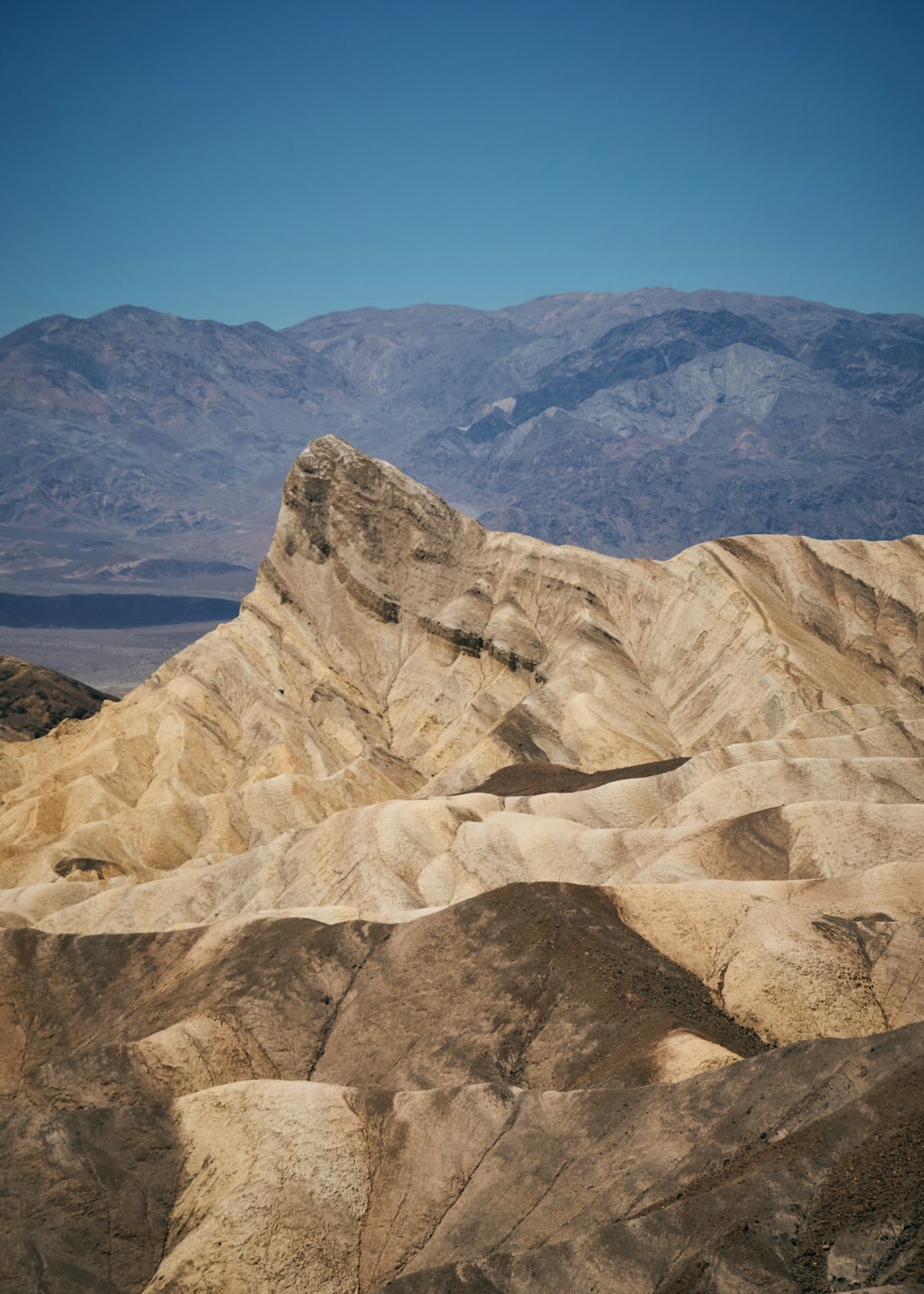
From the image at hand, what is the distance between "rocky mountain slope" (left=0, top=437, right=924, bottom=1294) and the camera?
31812 mm

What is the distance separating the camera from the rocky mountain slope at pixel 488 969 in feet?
104

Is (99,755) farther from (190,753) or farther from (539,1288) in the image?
(539,1288)

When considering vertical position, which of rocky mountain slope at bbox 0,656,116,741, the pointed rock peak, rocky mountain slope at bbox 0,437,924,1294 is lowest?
rocky mountain slope at bbox 0,656,116,741

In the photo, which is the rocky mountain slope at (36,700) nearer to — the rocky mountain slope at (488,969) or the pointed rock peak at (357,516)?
the pointed rock peak at (357,516)

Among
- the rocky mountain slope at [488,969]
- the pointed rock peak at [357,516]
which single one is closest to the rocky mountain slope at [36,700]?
the pointed rock peak at [357,516]

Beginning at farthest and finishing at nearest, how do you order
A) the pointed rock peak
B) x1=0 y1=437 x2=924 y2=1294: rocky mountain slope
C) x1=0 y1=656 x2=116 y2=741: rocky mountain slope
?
x1=0 y1=656 x2=116 y2=741: rocky mountain slope
the pointed rock peak
x1=0 y1=437 x2=924 y2=1294: rocky mountain slope

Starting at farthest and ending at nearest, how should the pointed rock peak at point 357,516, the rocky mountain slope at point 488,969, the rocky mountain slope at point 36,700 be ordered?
the rocky mountain slope at point 36,700, the pointed rock peak at point 357,516, the rocky mountain slope at point 488,969

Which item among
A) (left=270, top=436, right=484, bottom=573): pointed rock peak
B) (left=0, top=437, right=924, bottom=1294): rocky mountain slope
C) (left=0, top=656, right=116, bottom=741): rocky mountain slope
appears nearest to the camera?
(left=0, top=437, right=924, bottom=1294): rocky mountain slope

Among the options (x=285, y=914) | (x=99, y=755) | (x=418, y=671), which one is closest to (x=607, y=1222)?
(x=285, y=914)

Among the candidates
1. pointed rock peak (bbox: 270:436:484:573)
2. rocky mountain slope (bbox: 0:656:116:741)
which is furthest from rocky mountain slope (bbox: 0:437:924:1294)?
rocky mountain slope (bbox: 0:656:116:741)

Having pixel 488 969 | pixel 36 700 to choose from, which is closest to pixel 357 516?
pixel 36 700

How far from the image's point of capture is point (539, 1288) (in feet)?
94.3

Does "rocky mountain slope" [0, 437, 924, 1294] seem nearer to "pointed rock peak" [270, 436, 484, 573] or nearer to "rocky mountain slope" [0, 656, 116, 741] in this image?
"pointed rock peak" [270, 436, 484, 573]

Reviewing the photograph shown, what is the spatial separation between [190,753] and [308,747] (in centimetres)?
757
